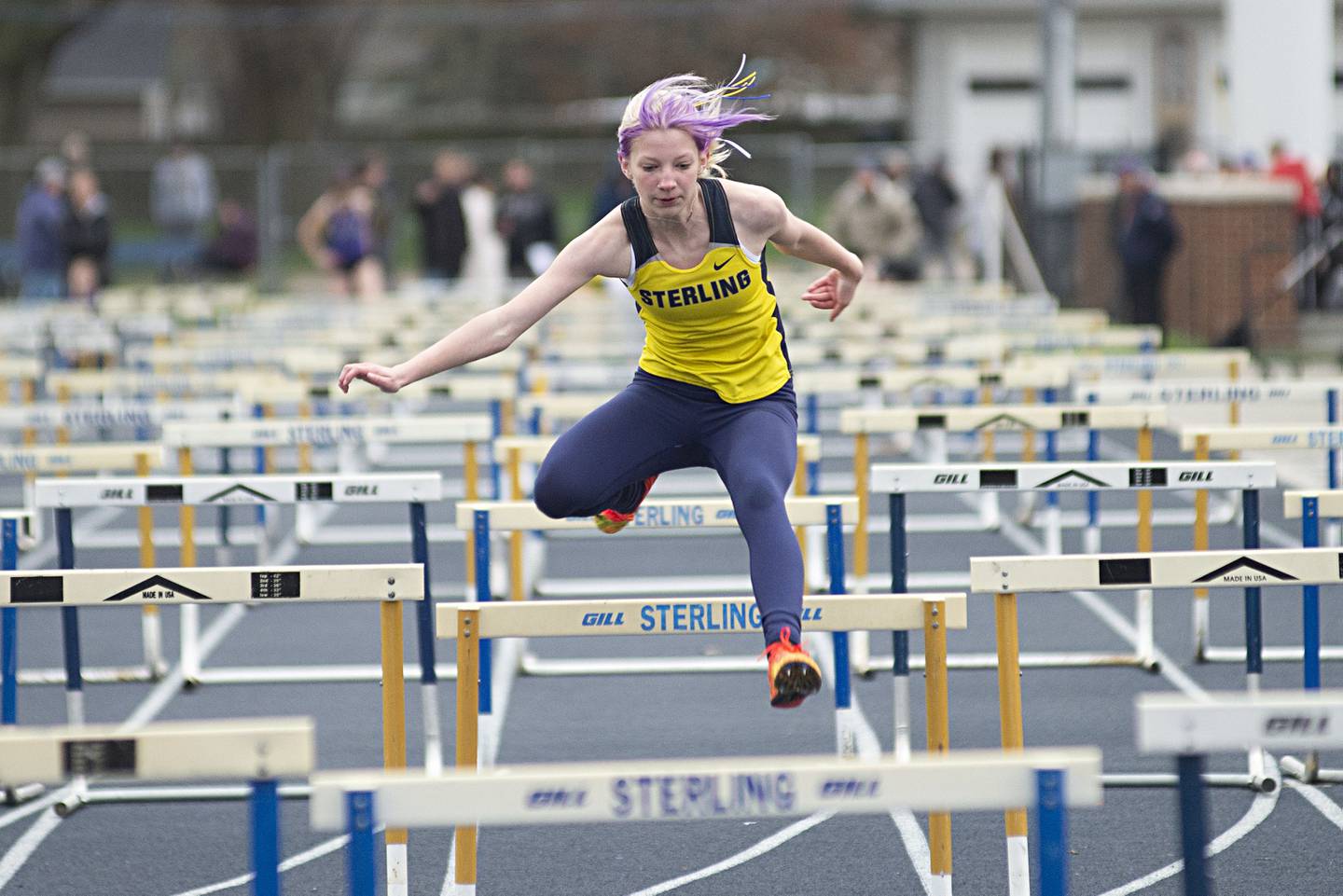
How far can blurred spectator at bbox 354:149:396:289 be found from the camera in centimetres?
2309

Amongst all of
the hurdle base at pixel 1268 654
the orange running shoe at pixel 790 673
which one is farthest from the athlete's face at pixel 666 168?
the hurdle base at pixel 1268 654

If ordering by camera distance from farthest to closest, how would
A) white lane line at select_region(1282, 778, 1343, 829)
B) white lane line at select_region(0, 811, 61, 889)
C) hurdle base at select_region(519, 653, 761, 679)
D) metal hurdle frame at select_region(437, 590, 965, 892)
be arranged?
hurdle base at select_region(519, 653, 761, 679)
white lane line at select_region(1282, 778, 1343, 829)
white lane line at select_region(0, 811, 61, 889)
metal hurdle frame at select_region(437, 590, 965, 892)

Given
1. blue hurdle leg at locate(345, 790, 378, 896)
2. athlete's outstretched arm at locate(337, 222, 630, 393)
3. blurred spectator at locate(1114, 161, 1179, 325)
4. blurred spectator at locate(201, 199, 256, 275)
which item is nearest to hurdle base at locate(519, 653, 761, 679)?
athlete's outstretched arm at locate(337, 222, 630, 393)

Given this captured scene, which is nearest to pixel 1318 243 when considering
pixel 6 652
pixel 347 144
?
pixel 6 652

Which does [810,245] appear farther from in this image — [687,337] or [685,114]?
[685,114]

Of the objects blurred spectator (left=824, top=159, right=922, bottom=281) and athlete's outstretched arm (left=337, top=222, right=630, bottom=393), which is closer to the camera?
athlete's outstretched arm (left=337, top=222, right=630, bottom=393)

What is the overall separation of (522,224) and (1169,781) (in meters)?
16.4

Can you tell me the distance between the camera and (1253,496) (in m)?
6.14

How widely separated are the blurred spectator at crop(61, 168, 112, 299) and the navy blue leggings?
1702cm

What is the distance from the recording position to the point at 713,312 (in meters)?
5.33

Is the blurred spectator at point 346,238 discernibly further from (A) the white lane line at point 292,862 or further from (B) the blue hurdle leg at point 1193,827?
(B) the blue hurdle leg at point 1193,827

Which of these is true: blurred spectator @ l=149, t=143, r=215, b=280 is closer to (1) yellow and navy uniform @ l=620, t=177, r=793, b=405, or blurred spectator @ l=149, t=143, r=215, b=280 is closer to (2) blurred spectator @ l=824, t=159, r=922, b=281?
(2) blurred spectator @ l=824, t=159, r=922, b=281

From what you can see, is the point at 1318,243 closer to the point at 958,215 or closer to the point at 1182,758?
the point at 958,215

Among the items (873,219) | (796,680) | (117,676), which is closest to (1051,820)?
(796,680)
